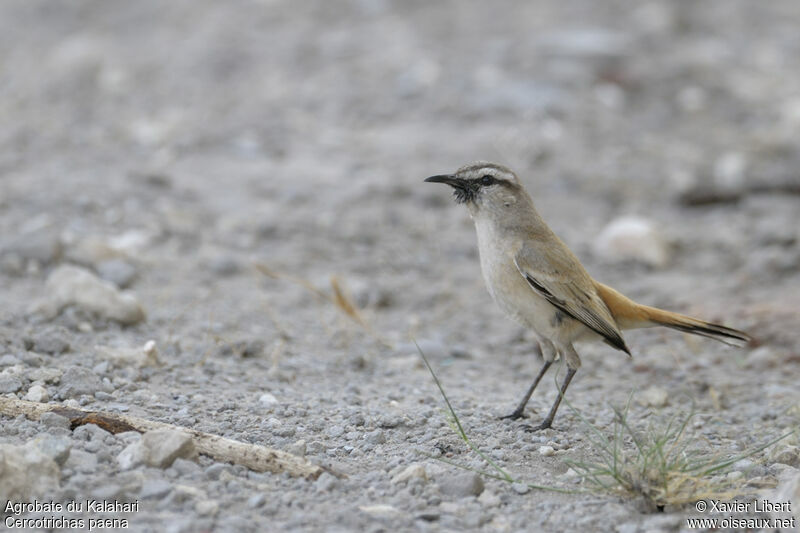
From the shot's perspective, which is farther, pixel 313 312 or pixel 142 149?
pixel 142 149

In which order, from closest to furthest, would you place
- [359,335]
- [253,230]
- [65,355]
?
[65,355] < [359,335] < [253,230]

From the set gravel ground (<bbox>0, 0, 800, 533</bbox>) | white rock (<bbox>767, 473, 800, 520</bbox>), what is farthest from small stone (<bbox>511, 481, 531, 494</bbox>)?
white rock (<bbox>767, 473, 800, 520</bbox>)

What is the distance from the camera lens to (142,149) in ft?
33.6

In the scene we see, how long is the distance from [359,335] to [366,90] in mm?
5270

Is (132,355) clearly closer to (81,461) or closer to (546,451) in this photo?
(81,461)

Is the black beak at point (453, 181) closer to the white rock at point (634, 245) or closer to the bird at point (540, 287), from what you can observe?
the bird at point (540, 287)

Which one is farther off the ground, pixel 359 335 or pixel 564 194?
pixel 564 194

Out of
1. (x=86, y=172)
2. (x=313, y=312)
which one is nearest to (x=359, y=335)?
(x=313, y=312)

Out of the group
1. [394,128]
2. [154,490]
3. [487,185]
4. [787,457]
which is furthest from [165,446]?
[394,128]

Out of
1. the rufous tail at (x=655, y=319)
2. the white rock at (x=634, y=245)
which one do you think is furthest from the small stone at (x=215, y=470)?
the white rock at (x=634, y=245)

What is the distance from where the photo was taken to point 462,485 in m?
4.09

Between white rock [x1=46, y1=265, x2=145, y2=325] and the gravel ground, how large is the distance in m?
0.02

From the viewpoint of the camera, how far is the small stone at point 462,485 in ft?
13.3

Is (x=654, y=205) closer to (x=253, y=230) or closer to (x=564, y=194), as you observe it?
(x=564, y=194)
